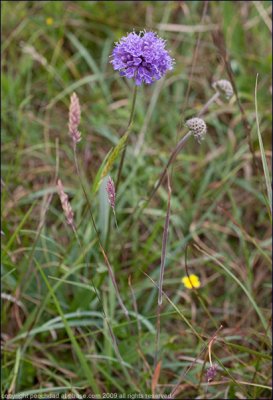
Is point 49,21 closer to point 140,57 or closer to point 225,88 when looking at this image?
point 225,88

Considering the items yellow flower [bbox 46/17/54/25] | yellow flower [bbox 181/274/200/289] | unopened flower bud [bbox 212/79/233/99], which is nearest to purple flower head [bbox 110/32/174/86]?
unopened flower bud [bbox 212/79/233/99]

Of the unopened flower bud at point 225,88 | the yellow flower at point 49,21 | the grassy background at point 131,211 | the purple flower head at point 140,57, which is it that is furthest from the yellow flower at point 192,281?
the yellow flower at point 49,21

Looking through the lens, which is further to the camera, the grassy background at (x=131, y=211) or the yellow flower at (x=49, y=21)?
the yellow flower at (x=49, y=21)

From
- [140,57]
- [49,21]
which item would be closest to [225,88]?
[140,57]

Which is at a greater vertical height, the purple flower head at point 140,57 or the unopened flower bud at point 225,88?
the purple flower head at point 140,57

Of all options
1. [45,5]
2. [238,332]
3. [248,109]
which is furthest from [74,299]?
[45,5]

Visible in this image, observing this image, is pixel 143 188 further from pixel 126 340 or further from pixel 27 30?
pixel 27 30

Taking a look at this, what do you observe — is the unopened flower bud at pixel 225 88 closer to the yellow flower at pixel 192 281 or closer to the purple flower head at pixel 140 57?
the purple flower head at pixel 140 57
